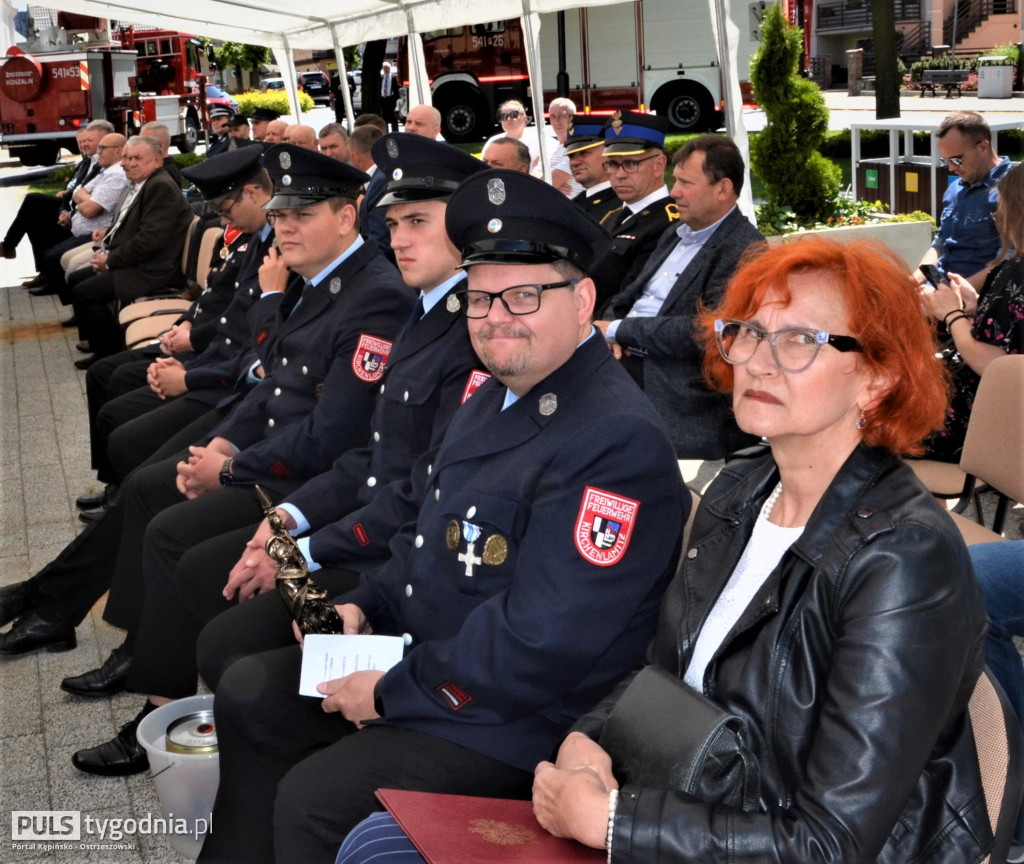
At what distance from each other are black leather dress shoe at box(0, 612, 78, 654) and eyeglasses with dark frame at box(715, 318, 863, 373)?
10.1 ft

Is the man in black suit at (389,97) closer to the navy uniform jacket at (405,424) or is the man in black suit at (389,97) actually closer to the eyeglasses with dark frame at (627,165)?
the eyeglasses with dark frame at (627,165)

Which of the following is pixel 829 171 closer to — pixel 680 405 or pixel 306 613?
pixel 680 405

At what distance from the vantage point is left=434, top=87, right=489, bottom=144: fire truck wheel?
21.8 meters

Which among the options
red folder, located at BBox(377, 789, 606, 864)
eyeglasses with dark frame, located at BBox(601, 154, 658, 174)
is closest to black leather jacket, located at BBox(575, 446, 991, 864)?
red folder, located at BBox(377, 789, 606, 864)

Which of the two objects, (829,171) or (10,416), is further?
(829,171)

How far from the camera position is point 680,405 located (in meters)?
4.58

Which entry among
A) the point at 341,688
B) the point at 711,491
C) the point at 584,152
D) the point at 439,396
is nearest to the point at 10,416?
the point at 584,152

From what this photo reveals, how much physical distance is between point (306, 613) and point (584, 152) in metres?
4.43

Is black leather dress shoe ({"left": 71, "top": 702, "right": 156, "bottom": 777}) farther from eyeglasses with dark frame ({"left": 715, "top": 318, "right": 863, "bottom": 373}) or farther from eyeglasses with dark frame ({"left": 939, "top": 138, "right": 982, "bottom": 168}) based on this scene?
eyeglasses with dark frame ({"left": 939, "top": 138, "right": 982, "bottom": 168})

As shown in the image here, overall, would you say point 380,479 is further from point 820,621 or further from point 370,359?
point 820,621

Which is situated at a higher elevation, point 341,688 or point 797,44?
point 797,44

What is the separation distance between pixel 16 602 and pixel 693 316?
2.68 meters

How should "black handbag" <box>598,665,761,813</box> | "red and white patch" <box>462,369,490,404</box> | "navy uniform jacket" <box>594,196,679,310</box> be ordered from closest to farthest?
1. "black handbag" <box>598,665,761,813</box>
2. "red and white patch" <box>462,369,490,404</box>
3. "navy uniform jacket" <box>594,196,679,310</box>

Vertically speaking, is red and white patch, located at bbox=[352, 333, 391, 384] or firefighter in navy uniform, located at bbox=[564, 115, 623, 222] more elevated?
firefighter in navy uniform, located at bbox=[564, 115, 623, 222]
